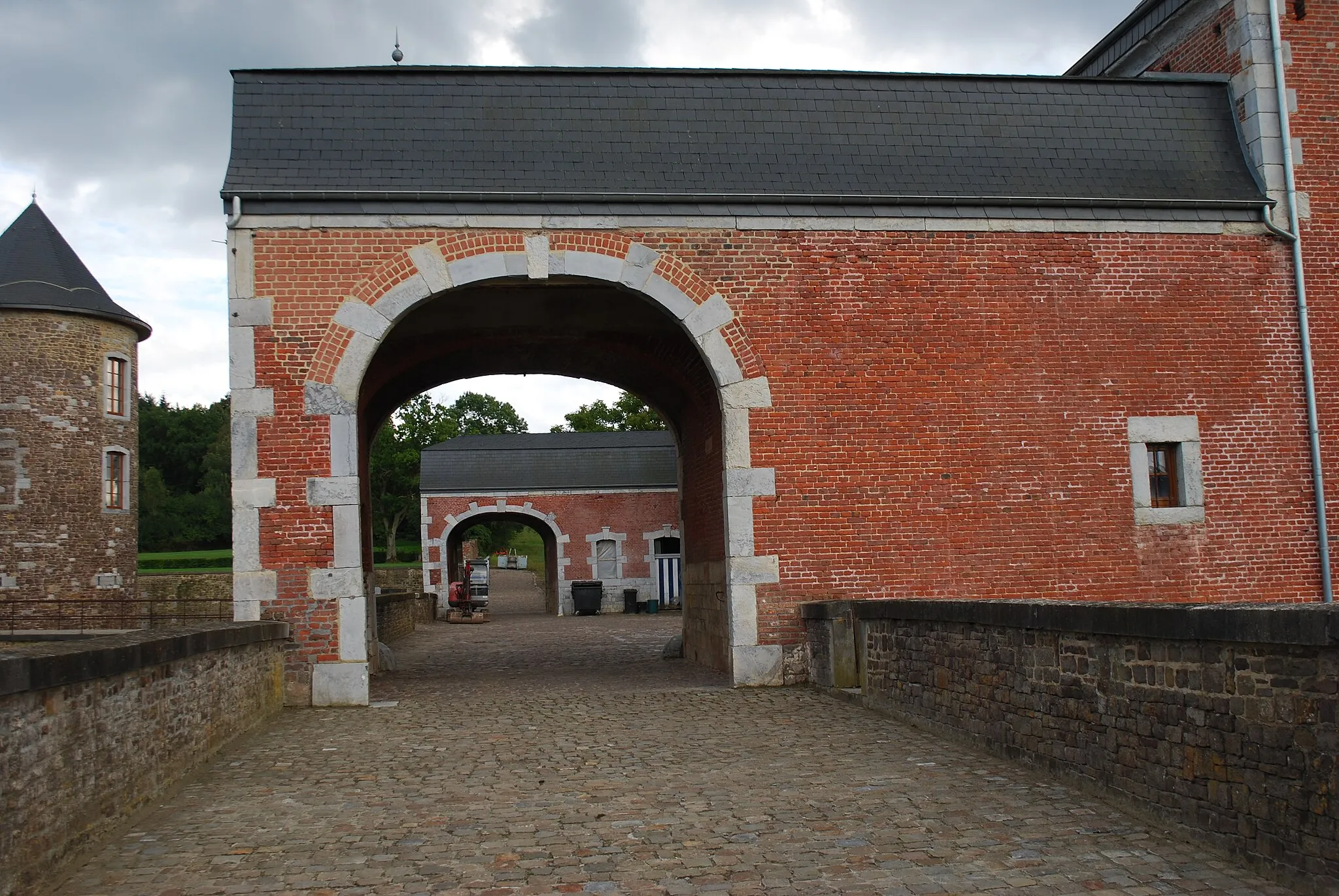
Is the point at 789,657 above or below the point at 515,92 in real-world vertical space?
below

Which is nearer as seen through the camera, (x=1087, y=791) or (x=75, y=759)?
(x=75, y=759)

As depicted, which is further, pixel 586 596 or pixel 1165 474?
pixel 586 596

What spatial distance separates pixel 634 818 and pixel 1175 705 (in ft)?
8.56

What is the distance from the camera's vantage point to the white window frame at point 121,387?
28.6 meters

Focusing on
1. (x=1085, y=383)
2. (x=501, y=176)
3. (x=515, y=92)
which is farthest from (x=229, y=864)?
(x=1085, y=383)

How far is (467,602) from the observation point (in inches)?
1206

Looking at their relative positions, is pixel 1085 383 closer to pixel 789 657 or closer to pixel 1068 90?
pixel 1068 90

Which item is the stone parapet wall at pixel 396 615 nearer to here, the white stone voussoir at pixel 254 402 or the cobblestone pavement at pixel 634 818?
the white stone voussoir at pixel 254 402

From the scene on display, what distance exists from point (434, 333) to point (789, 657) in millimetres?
5979

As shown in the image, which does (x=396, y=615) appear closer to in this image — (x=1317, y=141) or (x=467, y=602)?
(x=467, y=602)

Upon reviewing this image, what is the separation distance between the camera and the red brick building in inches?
434

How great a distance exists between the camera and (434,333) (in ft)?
46.3

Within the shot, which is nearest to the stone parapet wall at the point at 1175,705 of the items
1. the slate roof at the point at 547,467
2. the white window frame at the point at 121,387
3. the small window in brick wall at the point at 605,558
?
the small window in brick wall at the point at 605,558

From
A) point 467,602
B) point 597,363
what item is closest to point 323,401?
point 597,363
